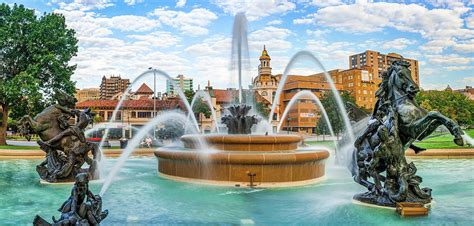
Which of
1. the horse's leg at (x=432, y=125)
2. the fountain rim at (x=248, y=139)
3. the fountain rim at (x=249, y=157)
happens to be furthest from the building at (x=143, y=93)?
the horse's leg at (x=432, y=125)

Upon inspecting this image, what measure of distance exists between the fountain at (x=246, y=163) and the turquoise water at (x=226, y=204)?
0.52 m

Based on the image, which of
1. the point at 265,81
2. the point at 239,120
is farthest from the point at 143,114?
the point at 239,120

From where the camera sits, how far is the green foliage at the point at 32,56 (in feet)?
104

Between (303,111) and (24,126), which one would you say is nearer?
Result: (24,126)

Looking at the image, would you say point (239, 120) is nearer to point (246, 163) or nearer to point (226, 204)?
point (246, 163)

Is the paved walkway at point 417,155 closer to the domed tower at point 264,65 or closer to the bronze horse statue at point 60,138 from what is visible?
the bronze horse statue at point 60,138

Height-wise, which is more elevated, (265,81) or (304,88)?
(265,81)

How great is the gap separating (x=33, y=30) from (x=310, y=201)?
31.4 metres

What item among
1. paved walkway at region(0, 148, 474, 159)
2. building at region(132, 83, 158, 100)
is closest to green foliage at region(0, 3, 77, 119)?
paved walkway at region(0, 148, 474, 159)

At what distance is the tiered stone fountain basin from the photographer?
12.1 m

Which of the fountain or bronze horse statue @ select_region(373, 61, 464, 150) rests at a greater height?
bronze horse statue @ select_region(373, 61, 464, 150)

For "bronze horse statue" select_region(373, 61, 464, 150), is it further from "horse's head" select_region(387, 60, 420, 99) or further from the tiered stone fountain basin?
the tiered stone fountain basin

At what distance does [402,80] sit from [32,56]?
107 feet

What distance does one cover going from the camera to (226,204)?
9.48m
